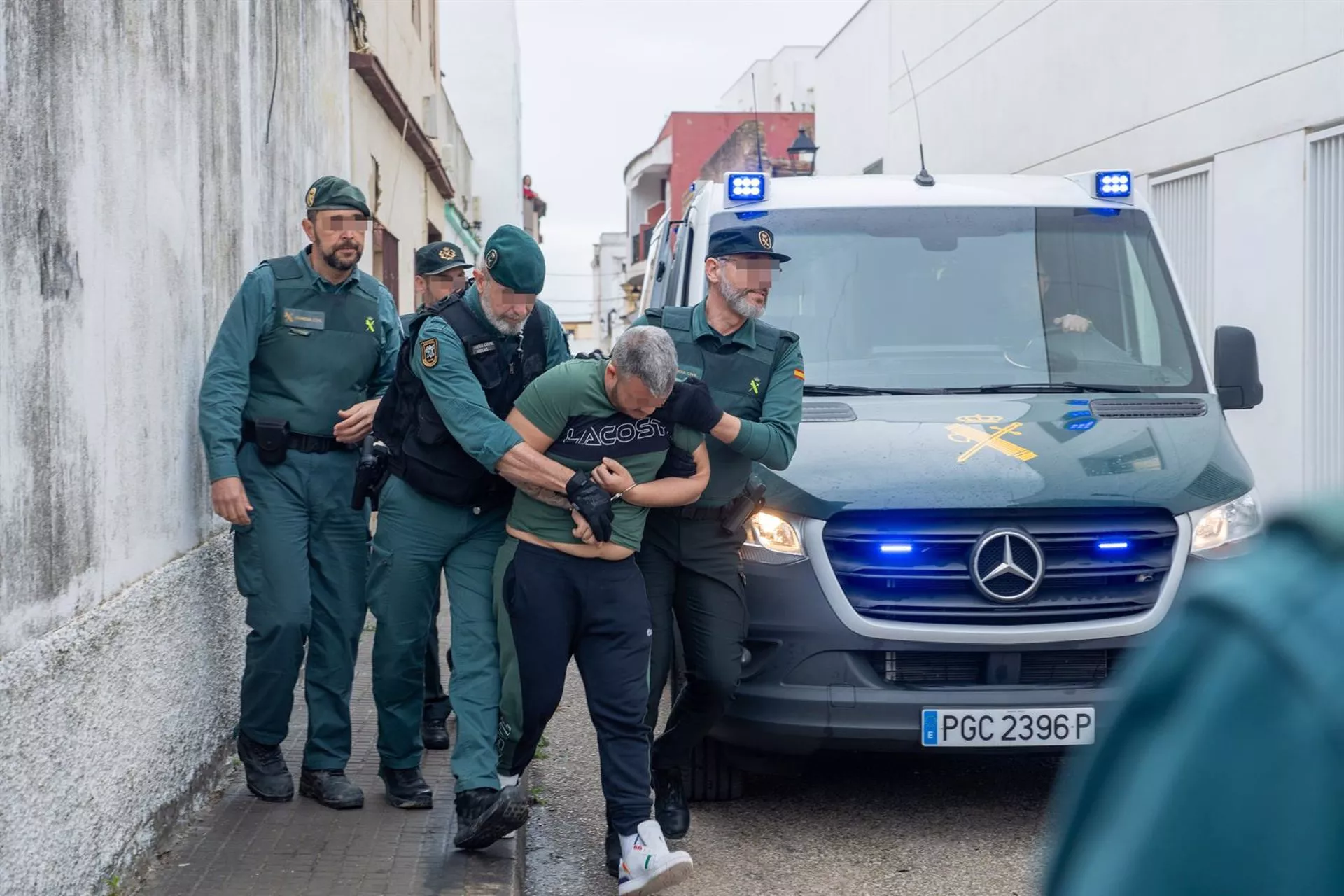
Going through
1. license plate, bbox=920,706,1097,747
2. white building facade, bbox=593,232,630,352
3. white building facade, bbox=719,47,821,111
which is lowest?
license plate, bbox=920,706,1097,747

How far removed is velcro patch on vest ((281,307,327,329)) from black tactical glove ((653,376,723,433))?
1341mm

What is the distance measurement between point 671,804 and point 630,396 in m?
1.55

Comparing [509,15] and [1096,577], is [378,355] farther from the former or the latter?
[509,15]

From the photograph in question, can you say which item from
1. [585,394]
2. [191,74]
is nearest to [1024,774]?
[585,394]

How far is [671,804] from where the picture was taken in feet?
16.6

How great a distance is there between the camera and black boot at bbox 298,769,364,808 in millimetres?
5055

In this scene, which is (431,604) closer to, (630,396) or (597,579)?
(597,579)

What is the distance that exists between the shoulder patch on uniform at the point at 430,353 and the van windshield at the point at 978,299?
1.75 meters

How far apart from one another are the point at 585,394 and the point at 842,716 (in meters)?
1.39

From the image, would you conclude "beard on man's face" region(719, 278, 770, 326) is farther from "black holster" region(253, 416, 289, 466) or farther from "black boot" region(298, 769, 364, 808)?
"black boot" region(298, 769, 364, 808)

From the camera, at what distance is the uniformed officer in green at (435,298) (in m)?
6.08

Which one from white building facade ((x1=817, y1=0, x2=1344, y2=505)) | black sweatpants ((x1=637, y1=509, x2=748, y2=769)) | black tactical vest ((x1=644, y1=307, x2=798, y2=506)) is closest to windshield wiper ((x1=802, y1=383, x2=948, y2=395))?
black tactical vest ((x1=644, y1=307, x2=798, y2=506))

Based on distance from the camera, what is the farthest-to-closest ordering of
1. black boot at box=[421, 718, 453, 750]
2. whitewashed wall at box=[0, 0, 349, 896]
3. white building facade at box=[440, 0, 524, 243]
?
1. white building facade at box=[440, 0, 524, 243]
2. black boot at box=[421, 718, 453, 750]
3. whitewashed wall at box=[0, 0, 349, 896]

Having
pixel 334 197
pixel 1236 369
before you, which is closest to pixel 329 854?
pixel 334 197
